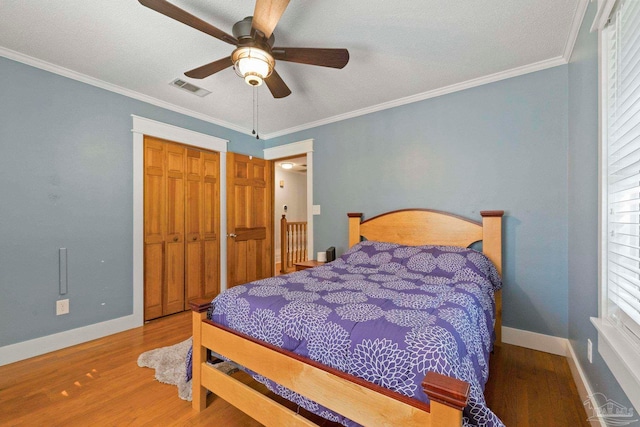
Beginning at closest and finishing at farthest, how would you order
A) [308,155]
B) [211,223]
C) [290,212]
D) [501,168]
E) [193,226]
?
[501,168]
[193,226]
[211,223]
[308,155]
[290,212]

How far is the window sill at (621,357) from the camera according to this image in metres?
0.98

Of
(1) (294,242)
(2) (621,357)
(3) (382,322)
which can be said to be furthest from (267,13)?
(1) (294,242)

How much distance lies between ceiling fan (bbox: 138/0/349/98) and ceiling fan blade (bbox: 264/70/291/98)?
0.21m

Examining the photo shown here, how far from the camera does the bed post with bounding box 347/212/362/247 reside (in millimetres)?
3328

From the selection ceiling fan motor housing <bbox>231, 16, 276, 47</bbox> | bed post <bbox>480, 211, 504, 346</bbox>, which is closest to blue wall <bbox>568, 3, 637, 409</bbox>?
bed post <bbox>480, 211, 504, 346</bbox>

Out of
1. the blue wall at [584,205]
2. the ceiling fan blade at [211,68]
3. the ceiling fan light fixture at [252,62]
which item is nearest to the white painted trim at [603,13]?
the blue wall at [584,205]

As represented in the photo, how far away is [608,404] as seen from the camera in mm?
1303

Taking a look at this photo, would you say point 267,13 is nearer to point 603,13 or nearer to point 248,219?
point 603,13

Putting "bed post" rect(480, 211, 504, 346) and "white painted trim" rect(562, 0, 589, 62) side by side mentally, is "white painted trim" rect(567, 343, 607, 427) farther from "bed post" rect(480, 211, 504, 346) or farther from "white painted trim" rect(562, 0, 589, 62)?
"white painted trim" rect(562, 0, 589, 62)

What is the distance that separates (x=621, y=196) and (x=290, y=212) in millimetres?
6347

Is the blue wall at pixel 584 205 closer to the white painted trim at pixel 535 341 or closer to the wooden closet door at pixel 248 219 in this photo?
the white painted trim at pixel 535 341

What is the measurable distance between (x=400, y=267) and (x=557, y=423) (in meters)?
1.28

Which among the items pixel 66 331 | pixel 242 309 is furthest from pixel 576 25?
pixel 66 331

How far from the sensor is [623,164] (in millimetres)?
1230
